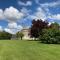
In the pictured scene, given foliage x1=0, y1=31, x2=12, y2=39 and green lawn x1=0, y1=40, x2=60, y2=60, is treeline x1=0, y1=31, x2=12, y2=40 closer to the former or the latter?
foliage x1=0, y1=31, x2=12, y2=39

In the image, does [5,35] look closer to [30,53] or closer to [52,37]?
[52,37]

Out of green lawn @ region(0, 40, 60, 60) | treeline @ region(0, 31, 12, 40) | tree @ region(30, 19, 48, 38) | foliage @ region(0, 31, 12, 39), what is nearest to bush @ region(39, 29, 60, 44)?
green lawn @ region(0, 40, 60, 60)

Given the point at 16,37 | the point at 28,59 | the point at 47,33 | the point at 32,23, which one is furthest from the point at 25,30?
the point at 28,59

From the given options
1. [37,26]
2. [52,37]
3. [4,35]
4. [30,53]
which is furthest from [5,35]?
[30,53]

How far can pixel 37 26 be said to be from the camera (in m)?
50.3

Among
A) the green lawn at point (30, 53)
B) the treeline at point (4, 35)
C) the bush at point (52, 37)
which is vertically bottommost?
the green lawn at point (30, 53)

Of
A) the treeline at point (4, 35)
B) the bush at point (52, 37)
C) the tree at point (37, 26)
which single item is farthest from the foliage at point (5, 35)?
the bush at point (52, 37)

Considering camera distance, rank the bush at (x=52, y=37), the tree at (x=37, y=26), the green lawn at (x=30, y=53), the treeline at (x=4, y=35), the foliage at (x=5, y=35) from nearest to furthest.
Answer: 1. the green lawn at (x=30, y=53)
2. the bush at (x=52, y=37)
3. the tree at (x=37, y=26)
4. the treeline at (x=4, y=35)
5. the foliage at (x=5, y=35)

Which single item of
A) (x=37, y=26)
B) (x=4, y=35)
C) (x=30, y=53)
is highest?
(x=37, y=26)

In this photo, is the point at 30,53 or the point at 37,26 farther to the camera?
the point at 37,26

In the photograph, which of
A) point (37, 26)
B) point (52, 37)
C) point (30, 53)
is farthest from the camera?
point (37, 26)

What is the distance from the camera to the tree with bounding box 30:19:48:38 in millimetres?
49641

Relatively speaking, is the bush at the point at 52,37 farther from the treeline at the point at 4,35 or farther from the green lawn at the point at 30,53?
the treeline at the point at 4,35

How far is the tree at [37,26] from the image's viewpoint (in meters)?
49.6
